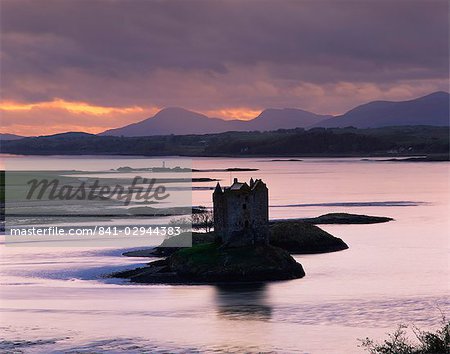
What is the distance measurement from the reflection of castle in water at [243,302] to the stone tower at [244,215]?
176 inches

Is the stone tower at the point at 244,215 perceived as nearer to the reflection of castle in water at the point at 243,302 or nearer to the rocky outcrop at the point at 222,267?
the rocky outcrop at the point at 222,267

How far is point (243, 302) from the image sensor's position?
208 feet

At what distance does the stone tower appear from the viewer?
72.6 meters

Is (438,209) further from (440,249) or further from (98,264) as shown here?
(98,264)

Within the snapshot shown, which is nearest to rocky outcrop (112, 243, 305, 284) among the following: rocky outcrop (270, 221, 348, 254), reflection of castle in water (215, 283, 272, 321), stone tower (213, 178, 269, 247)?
stone tower (213, 178, 269, 247)

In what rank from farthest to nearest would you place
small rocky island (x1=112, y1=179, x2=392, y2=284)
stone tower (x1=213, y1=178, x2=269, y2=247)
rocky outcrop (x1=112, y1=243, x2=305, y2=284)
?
stone tower (x1=213, y1=178, x2=269, y2=247), small rocky island (x1=112, y1=179, x2=392, y2=284), rocky outcrop (x1=112, y1=243, x2=305, y2=284)

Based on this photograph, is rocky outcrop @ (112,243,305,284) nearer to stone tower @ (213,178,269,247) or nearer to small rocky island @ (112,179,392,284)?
small rocky island @ (112,179,392,284)

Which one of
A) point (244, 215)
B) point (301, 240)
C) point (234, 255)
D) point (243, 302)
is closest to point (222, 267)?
point (234, 255)

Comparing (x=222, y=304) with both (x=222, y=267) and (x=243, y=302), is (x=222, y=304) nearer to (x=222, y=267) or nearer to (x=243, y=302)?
(x=243, y=302)

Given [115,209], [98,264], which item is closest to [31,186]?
[115,209]

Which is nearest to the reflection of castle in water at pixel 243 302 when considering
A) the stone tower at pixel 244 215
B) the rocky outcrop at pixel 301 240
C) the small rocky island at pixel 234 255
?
the small rocky island at pixel 234 255

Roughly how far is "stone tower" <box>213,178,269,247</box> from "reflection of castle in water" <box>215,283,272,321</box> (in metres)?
4.46

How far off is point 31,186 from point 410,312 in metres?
122

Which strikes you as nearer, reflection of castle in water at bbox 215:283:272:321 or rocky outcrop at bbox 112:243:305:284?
reflection of castle in water at bbox 215:283:272:321
